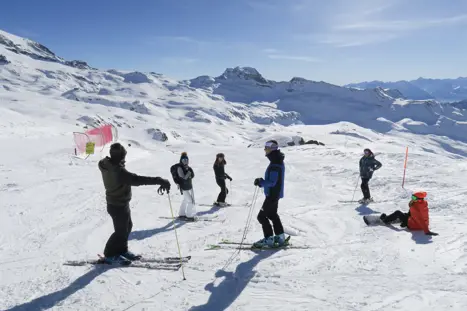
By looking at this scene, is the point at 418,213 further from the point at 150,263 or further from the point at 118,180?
the point at 118,180

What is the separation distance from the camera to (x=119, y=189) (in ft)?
20.4

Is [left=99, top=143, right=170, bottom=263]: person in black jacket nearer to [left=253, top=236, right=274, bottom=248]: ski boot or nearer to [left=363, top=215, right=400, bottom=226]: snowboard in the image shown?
[left=253, top=236, right=274, bottom=248]: ski boot

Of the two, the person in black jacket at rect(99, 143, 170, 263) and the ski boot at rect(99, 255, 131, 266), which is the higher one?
the person in black jacket at rect(99, 143, 170, 263)

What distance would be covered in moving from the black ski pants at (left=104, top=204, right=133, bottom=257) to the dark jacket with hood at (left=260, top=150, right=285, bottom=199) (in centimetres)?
260

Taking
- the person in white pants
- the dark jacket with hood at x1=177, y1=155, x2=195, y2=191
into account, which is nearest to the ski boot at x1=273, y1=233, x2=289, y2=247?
the person in white pants

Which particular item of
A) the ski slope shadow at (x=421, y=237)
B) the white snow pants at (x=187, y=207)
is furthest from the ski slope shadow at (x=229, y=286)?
the white snow pants at (x=187, y=207)

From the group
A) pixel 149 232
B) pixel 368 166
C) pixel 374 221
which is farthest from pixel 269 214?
pixel 368 166

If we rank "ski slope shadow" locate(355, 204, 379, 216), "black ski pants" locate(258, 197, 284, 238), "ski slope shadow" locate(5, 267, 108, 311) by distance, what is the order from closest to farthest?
"ski slope shadow" locate(5, 267, 108, 311) → "black ski pants" locate(258, 197, 284, 238) → "ski slope shadow" locate(355, 204, 379, 216)

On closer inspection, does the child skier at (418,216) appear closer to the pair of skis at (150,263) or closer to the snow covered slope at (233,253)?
the snow covered slope at (233,253)

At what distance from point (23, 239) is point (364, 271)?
24.2ft

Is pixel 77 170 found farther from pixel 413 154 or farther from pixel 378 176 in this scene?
pixel 413 154

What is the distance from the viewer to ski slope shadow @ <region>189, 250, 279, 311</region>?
521 centimetres

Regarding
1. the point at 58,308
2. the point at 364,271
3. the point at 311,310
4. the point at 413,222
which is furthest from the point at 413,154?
the point at 58,308

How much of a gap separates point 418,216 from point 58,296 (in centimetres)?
780
